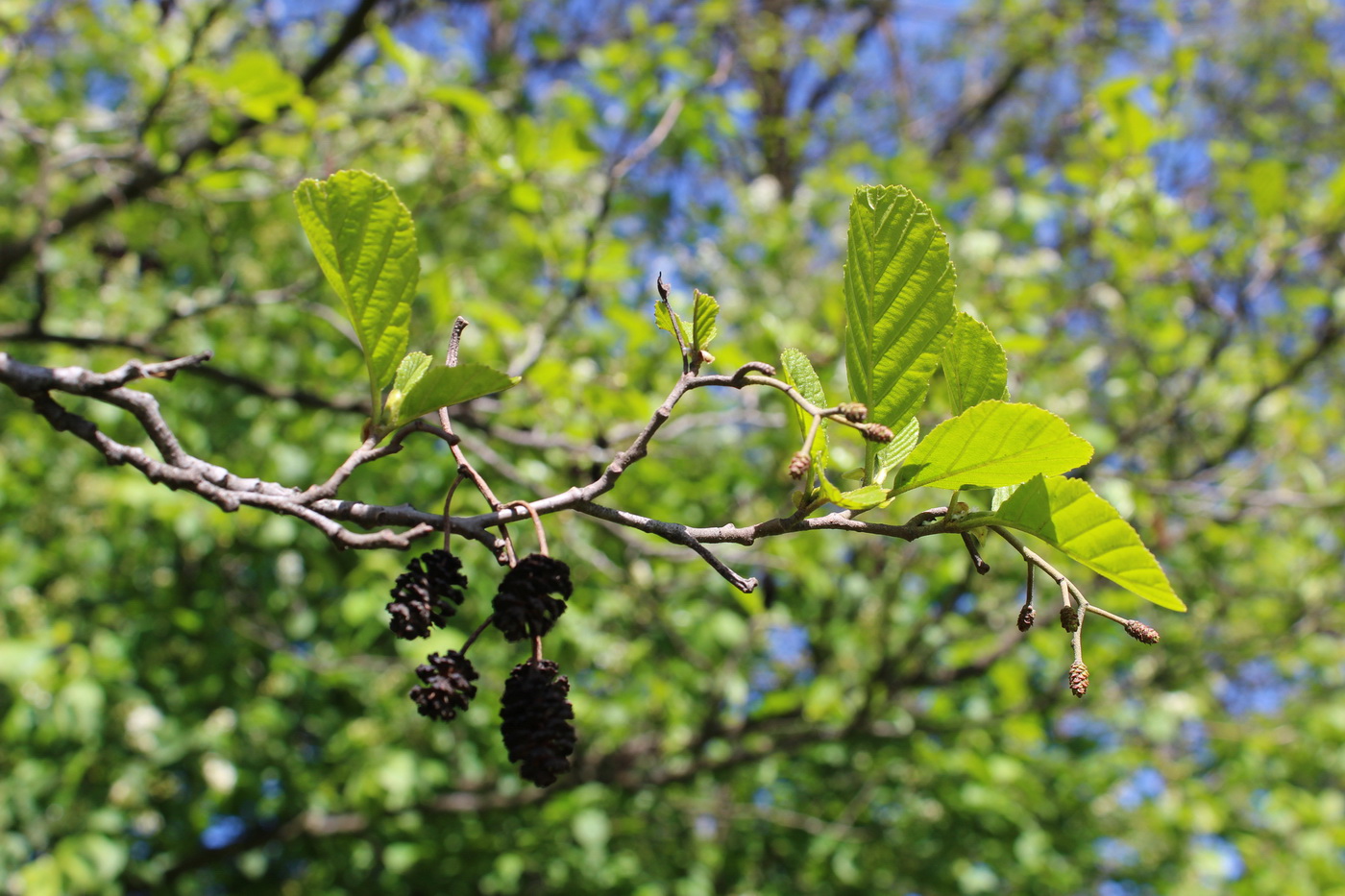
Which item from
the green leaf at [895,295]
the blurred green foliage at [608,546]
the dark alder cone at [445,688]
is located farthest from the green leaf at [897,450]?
the blurred green foliage at [608,546]

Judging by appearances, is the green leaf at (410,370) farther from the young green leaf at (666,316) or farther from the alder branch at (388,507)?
the young green leaf at (666,316)

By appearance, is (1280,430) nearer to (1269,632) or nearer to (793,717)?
(1269,632)

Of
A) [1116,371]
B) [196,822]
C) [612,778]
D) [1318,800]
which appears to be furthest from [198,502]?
[1318,800]

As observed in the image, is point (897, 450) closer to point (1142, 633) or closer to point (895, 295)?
point (895, 295)

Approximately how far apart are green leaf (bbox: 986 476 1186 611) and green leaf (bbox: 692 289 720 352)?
29cm

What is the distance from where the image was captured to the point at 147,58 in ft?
10.3

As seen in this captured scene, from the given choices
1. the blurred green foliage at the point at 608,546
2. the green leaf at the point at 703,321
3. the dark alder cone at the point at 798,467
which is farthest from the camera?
the blurred green foliage at the point at 608,546

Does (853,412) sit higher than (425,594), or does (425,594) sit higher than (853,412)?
(853,412)

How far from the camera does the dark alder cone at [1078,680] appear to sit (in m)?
0.79

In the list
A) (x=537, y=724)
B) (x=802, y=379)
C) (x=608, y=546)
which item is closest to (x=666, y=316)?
(x=802, y=379)

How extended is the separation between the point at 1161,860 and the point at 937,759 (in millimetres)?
1897

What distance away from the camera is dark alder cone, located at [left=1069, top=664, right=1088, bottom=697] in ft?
2.60

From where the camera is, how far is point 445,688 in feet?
2.79

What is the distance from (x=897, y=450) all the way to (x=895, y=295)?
0.47 ft
